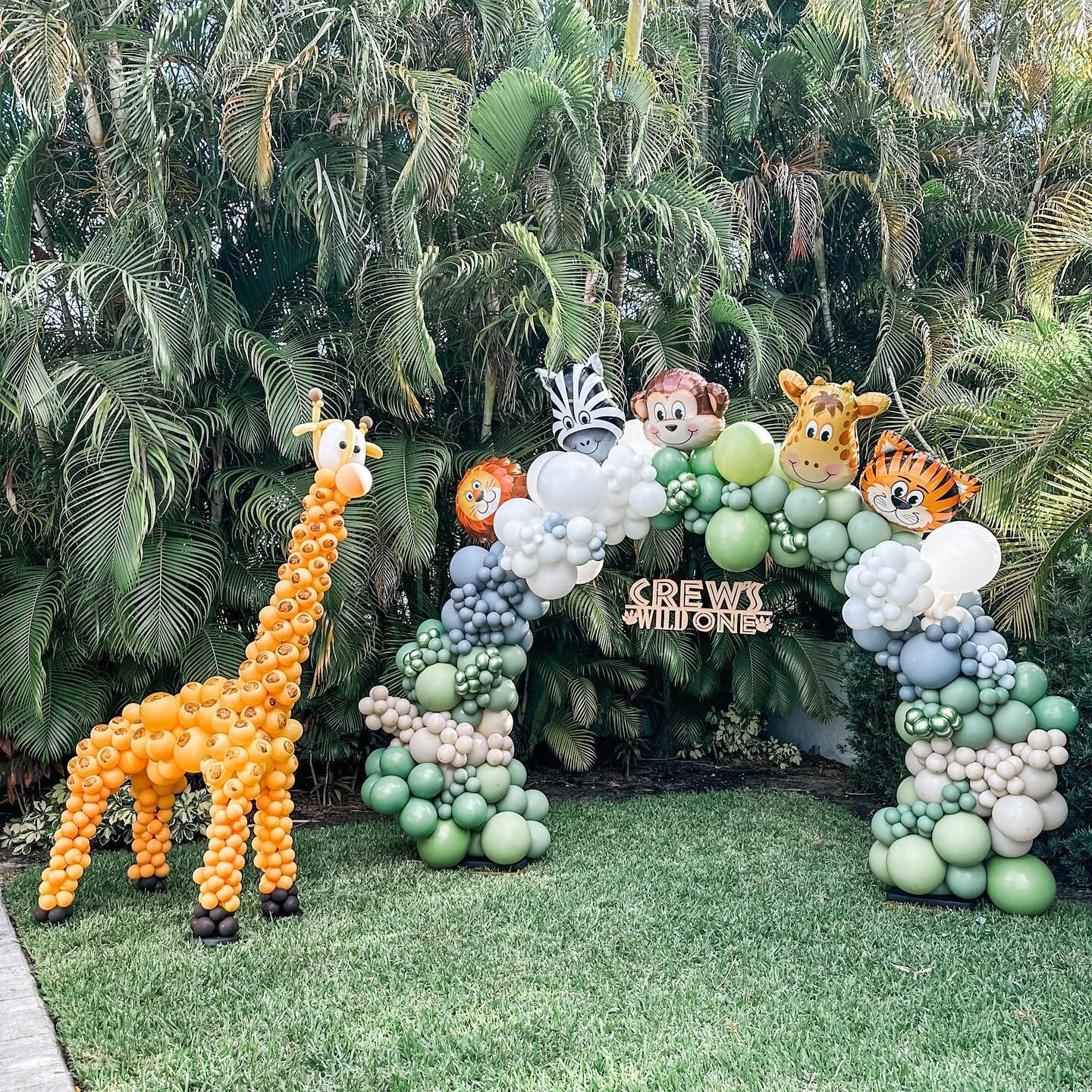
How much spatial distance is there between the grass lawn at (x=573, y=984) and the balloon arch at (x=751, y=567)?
394 mm

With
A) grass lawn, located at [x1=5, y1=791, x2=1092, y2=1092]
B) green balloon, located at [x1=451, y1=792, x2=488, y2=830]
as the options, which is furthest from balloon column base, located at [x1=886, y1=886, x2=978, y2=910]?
green balloon, located at [x1=451, y1=792, x2=488, y2=830]

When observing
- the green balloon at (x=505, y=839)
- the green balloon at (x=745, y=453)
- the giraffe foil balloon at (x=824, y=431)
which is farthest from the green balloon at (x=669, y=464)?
the green balloon at (x=505, y=839)

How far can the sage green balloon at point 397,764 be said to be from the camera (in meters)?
5.83

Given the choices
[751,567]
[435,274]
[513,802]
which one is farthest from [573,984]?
[435,274]

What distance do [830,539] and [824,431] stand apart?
0.60m

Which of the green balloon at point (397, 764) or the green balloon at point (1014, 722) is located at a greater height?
the green balloon at point (1014, 722)

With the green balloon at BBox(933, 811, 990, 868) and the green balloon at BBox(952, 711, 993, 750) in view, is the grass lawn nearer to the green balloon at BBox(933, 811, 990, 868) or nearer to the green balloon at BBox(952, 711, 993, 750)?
the green balloon at BBox(933, 811, 990, 868)

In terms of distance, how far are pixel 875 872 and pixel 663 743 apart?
3.47 meters

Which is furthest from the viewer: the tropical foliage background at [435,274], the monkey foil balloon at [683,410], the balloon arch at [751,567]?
the tropical foliage background at [435,274]

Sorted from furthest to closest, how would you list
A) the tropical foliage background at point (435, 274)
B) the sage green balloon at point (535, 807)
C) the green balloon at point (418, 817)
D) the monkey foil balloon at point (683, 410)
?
the sage green balloon at point (535, 807) < the tropical foliage background at point (435, 274) < the green balloon at point (418, 817) < the monkey foil balloon at point (683, 410)

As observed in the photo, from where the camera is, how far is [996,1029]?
3.82 m

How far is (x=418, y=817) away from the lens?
571cm

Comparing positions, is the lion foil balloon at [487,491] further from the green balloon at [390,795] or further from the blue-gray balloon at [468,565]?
the green balloon at [390,795]

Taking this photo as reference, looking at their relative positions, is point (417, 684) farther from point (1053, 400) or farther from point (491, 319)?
→ point (1053, 400)
